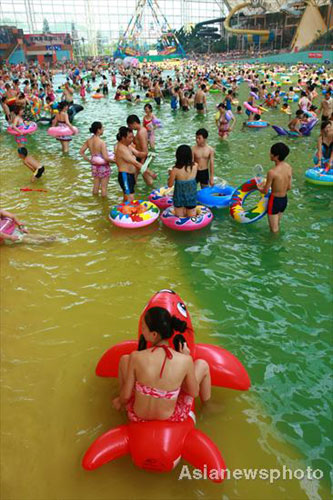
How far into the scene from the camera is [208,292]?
14.9ft

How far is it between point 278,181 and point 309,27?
56704mm

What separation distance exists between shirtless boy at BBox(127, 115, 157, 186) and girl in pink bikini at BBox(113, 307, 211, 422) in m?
4.83

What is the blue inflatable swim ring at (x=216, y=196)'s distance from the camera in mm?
6496

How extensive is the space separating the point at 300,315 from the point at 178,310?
2.00 meters

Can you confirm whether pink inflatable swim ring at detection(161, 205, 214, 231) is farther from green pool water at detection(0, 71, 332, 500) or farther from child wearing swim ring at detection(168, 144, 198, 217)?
green pool water at detection(0, 71, 332, 500)

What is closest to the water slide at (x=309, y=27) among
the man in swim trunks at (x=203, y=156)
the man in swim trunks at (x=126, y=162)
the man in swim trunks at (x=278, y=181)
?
the man in swim trunks at (x=203, y=156)

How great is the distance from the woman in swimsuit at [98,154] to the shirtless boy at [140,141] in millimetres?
592

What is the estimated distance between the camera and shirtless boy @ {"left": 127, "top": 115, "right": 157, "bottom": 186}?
6.66m

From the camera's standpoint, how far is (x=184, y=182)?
5418 millimetres

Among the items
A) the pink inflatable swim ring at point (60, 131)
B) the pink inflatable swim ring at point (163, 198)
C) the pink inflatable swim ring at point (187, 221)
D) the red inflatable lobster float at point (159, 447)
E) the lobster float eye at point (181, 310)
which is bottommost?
the red inflatable lobster float at point (159, 447)

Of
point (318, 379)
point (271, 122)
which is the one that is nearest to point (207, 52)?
point (271, 122)

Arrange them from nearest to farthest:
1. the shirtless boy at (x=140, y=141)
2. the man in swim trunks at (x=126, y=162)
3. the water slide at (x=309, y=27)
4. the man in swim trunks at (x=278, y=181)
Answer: the man in swim trunks at (x=278, y=181), the man in swim trunks at (x=126, y=162), the shirtless boy at (x=140, y=141), the water slide at (x=309, y=27)

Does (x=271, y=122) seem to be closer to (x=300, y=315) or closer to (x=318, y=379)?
(x=300, y=315)

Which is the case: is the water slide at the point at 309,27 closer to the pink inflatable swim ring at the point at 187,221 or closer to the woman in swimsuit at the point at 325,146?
the woman in swimsuit at the point at 325,146
